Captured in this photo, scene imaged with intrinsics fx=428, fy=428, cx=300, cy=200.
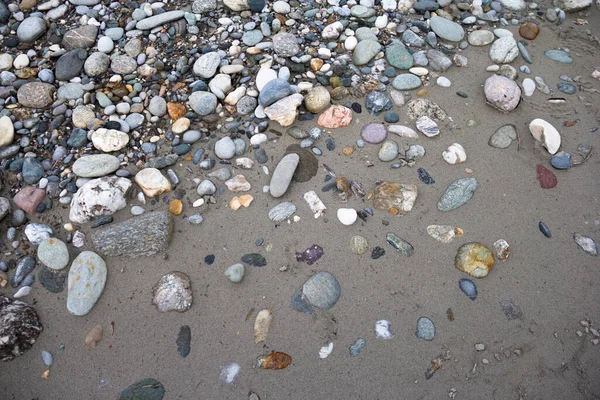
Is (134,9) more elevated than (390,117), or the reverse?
(134,9)

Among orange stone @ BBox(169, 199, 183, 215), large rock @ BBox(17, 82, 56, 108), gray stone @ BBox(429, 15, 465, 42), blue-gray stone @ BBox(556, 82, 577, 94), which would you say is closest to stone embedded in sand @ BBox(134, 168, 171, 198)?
orange stone @ BBox(169, 199, 183, 215)

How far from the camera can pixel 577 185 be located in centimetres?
257

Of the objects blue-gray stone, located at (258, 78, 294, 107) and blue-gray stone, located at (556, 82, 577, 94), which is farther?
blue-gray stone, located at (556, 82, 577, 94)

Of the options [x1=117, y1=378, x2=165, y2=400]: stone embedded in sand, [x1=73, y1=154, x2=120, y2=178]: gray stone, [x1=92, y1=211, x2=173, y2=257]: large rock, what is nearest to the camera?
[x1=117, y1=378, x2=165, y2=400]: stone embedded in sand

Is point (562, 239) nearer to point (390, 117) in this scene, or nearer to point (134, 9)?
point (390, 117)

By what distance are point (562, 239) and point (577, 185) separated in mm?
424

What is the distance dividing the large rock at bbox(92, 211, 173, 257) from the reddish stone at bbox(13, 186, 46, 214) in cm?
47

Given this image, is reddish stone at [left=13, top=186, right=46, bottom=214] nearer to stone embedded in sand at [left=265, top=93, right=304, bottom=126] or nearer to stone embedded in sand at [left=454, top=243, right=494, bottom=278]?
stone embedded in sand at [left=265, top=93, right=304, bottom=126]

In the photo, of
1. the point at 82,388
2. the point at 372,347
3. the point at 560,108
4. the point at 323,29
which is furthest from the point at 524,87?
the point at 82,388

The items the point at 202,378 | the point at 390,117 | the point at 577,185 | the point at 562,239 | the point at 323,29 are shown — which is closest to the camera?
the point at 202,378

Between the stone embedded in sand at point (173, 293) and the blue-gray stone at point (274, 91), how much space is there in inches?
49.1

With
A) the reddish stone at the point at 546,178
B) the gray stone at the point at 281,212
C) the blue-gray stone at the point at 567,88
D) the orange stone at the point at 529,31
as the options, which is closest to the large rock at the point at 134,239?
the gray stone at the point at 281,212

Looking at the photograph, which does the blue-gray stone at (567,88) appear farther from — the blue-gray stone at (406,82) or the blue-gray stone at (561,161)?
the blue-gray stone at (406,82)

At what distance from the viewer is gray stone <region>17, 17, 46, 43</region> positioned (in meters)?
3.20
